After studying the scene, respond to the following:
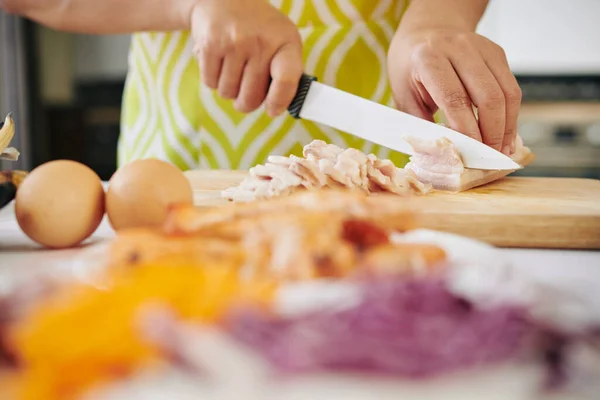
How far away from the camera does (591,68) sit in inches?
141

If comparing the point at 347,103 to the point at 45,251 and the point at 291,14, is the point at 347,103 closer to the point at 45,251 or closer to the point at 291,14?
the point at 291,14

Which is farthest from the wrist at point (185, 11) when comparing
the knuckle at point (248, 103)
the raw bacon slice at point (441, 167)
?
the raw bacon slice at point (441, 167)

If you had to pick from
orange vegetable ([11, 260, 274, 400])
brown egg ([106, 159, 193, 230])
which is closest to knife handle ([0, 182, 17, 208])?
brown egg ([106, 159, 193, 230])

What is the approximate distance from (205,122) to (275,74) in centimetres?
39

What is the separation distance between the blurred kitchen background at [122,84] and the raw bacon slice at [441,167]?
90.2 inches

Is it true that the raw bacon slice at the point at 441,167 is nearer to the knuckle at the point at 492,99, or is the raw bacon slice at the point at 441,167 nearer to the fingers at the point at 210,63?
the knuckle at the point at 492,99

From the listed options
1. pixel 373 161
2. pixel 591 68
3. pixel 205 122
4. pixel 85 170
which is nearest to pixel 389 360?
pixel 85 170

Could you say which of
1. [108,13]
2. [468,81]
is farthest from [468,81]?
[108,13]

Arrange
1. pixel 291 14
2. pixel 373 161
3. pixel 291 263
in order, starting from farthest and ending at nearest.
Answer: pixel 291 14 < pixel 373 161 < pixel 291 263

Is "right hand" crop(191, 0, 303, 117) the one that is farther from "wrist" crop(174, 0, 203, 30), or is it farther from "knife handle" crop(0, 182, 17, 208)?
"knife handle" crop(0, 182, 17, 208)

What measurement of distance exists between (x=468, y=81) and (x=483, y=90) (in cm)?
4

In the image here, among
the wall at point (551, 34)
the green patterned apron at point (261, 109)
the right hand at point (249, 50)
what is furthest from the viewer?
the wall at point (551, 34)

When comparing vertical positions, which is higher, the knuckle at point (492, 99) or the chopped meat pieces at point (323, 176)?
the knuckle at point (492, 99)

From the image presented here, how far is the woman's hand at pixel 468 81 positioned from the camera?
131 centimetres
